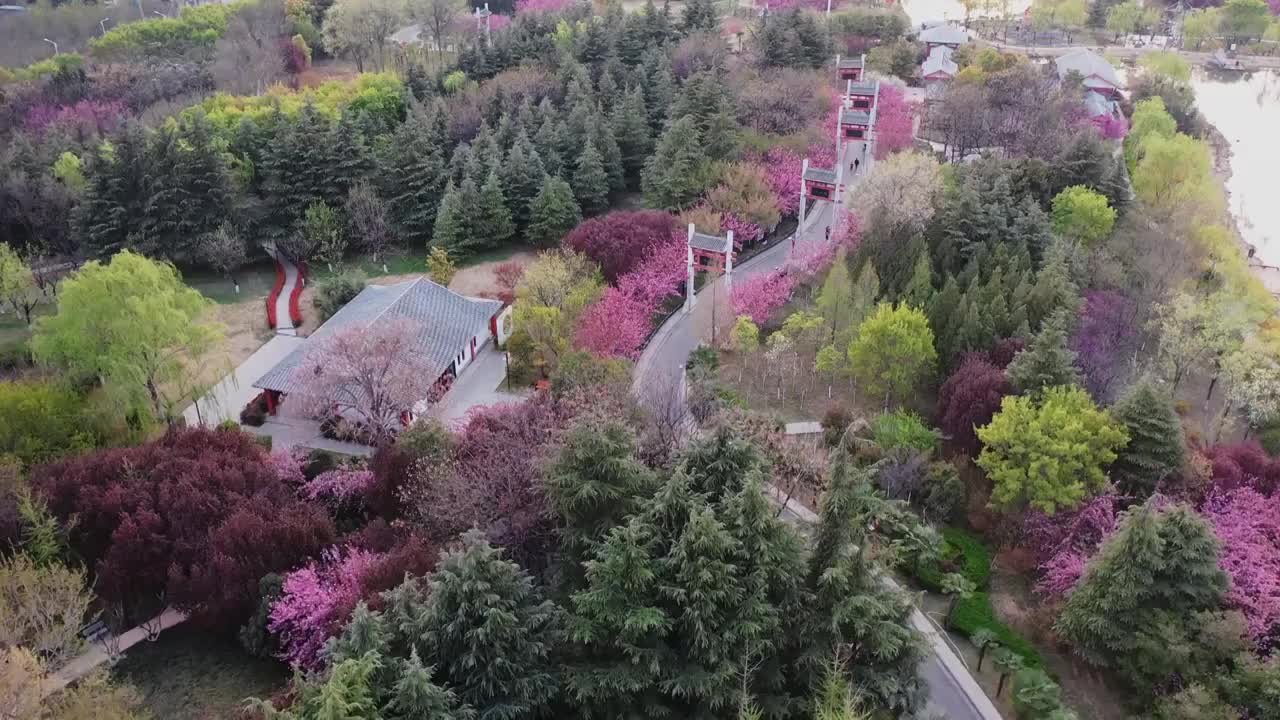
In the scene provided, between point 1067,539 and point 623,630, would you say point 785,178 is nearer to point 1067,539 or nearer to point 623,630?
point 1067,539

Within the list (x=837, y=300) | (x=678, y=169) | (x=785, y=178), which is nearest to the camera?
(x=837, y=300)

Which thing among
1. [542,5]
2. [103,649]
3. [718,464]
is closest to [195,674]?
[103,649]

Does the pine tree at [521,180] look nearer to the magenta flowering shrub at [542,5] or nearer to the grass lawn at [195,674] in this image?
the grass lawn at [195,674]

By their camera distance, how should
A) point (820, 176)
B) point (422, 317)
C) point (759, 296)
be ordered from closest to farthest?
point (422, 317) < point (759, 296) < point (820, 176)

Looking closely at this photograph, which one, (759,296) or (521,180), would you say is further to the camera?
(521,180)

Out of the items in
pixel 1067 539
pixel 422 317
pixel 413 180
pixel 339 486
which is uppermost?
pixel 413 180

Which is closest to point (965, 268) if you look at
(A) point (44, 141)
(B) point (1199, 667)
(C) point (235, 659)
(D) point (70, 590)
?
(B) point (1199, 667)

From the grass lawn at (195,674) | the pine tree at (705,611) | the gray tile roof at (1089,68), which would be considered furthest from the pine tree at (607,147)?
the pine tree at (705,611)
